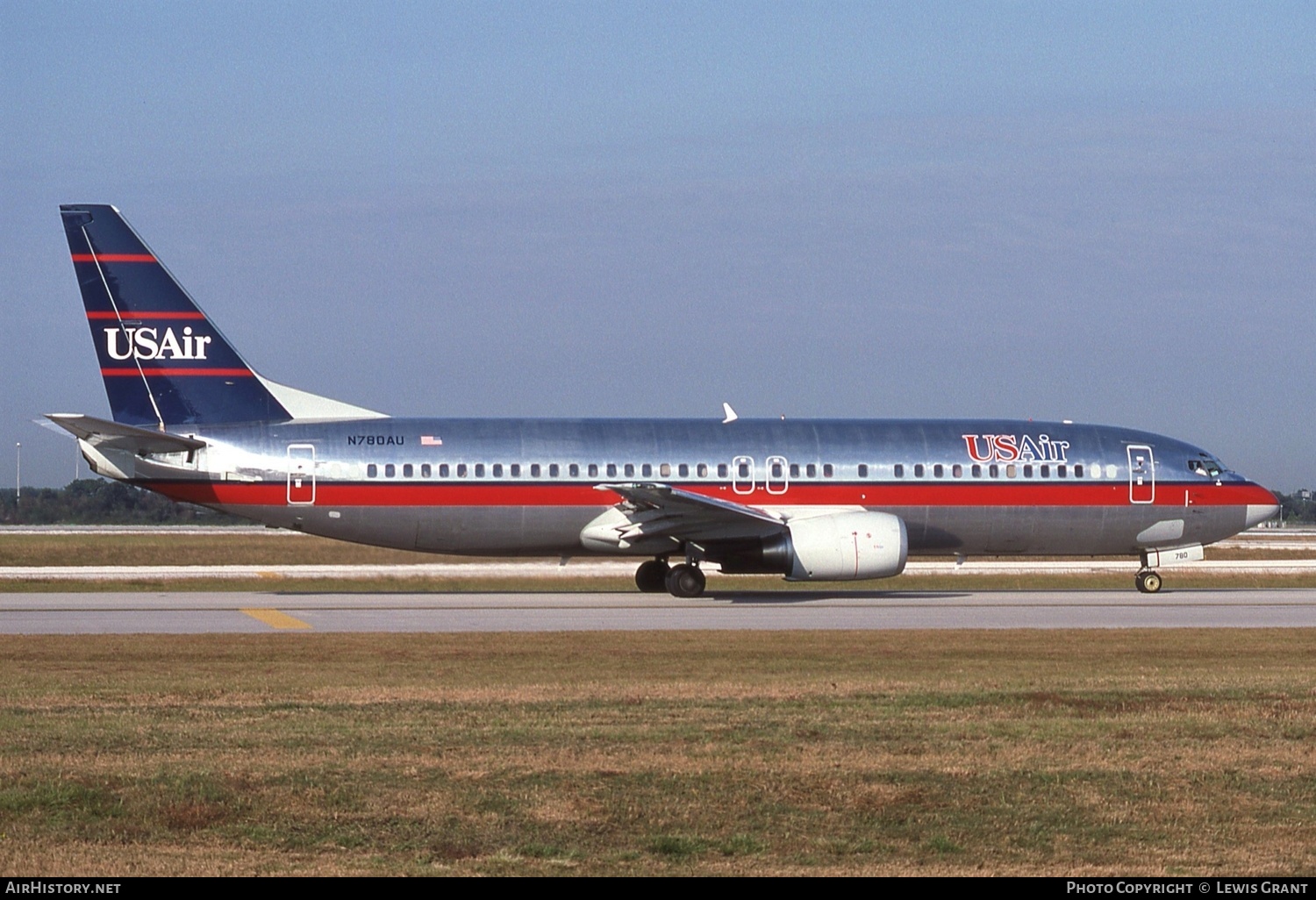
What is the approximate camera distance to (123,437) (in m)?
29.1

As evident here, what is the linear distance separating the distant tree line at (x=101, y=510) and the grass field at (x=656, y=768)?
86145 millimetres

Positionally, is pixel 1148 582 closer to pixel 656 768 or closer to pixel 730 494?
pixel 730 494

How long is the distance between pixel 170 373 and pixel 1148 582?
2157 cm

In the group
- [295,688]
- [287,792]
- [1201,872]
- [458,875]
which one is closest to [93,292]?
[295,688]

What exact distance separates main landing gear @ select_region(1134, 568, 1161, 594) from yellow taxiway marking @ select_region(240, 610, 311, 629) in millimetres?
18634

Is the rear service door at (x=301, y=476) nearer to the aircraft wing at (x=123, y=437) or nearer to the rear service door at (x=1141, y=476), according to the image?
the aircraft wing at (x=123, y=437)

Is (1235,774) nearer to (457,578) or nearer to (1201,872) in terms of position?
(1201,872)

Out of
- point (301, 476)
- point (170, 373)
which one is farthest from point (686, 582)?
point (170, 373)

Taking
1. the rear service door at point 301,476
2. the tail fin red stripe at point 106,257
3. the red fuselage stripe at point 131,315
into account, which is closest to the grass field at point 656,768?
the rear service door at point 301,476

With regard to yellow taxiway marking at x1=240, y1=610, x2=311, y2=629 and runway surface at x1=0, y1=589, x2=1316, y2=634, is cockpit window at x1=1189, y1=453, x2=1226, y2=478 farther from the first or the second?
yellow taxiway marking at x1=240, y1=610, x2=311, y2=629

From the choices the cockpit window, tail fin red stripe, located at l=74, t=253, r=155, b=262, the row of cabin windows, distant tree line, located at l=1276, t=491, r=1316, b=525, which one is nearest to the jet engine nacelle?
the row of cabin windows

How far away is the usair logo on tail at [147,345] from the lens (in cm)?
3059

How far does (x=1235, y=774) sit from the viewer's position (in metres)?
10.9

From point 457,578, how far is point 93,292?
1178 centimetres
